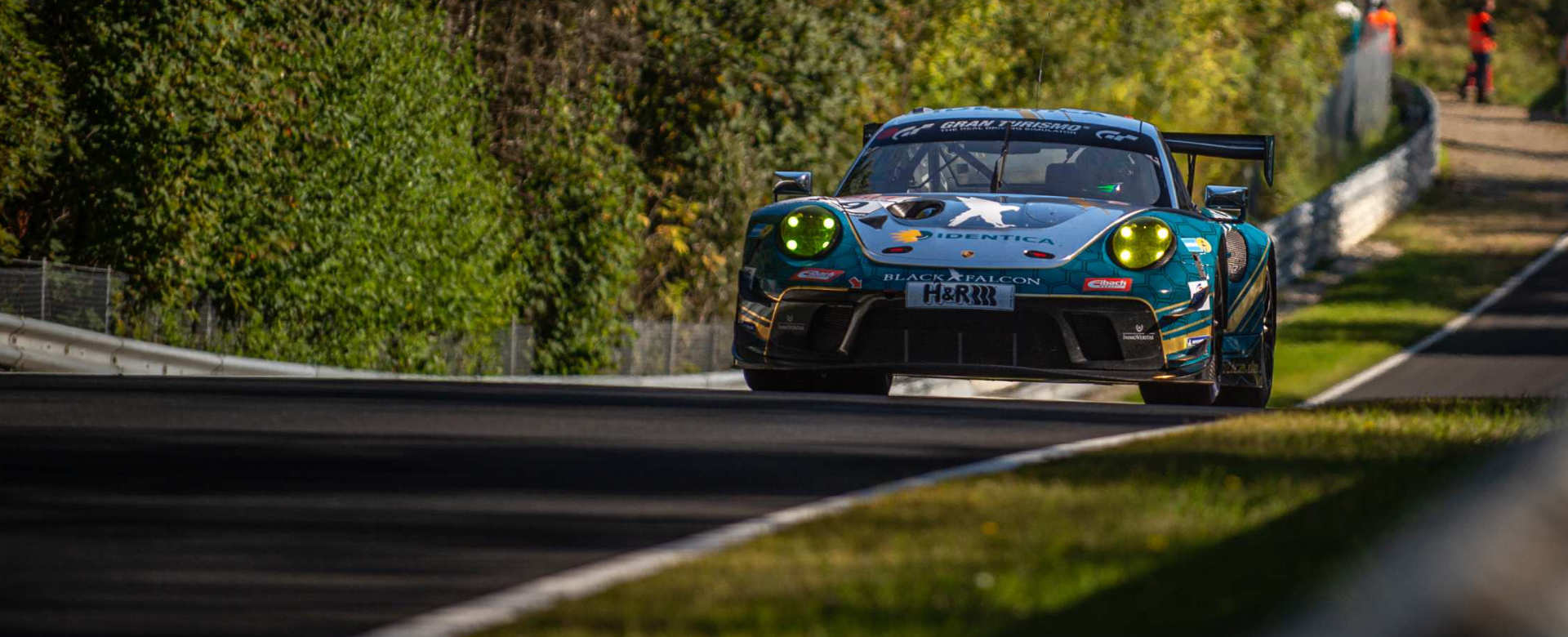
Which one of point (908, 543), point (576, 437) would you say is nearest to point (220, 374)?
point (576, 437)

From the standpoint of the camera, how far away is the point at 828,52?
24844 millimetres

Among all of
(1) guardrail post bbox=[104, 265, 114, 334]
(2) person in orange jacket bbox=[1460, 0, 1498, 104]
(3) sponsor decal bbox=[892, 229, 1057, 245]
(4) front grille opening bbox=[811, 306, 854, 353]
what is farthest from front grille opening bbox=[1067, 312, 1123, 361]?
(2) person in orange jacket bbox=[1460, 0, 1498, 104]

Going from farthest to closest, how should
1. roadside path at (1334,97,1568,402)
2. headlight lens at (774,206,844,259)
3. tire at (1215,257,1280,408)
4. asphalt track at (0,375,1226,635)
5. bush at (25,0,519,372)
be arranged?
roadside path at (1334,97,1568,402) → bush at (25,0,519,372) → tire at (1215,257,1280,408) → headlight lens at (774,206,844,259) → asphalt track at (0,375,1226,635)

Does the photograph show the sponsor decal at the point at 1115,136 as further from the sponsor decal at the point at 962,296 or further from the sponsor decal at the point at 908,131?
the sponsor decal at the point at 962,296

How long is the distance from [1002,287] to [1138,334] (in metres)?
0.65

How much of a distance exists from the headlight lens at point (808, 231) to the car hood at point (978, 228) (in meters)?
0.10

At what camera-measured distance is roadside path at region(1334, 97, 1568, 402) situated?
25328mm

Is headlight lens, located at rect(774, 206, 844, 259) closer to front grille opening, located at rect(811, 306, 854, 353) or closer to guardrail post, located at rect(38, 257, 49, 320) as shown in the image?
front grille opening, located at rect(811, 306, 854, 353)

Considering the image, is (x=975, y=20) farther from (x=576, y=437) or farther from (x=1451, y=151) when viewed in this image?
(x=1451, y=151)

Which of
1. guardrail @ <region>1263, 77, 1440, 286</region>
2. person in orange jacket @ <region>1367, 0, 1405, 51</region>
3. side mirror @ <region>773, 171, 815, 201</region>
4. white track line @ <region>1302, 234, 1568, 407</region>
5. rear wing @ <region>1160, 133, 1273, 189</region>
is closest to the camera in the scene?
side mirror @ <region>773, 171, 815, 201</region>

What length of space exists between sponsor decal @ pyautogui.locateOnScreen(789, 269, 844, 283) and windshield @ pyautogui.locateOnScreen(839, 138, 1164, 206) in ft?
4.13

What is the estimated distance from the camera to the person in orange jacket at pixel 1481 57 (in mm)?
70875

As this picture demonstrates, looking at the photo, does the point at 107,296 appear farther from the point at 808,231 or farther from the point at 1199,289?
the point at 1199,289

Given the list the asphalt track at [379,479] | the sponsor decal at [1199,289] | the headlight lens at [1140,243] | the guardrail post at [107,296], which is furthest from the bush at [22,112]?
the sponsor decal at [1199,289]
